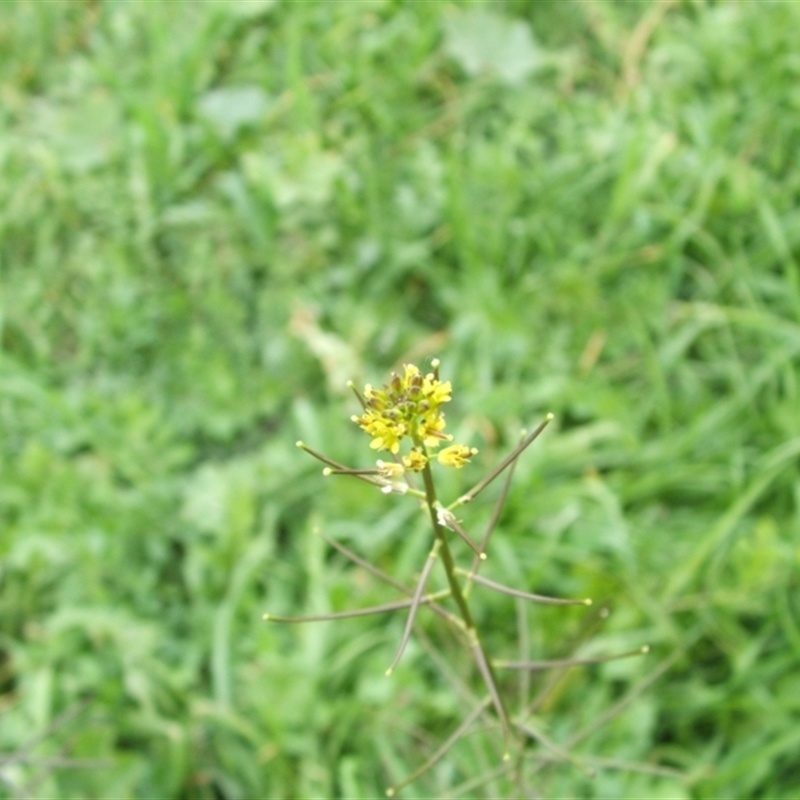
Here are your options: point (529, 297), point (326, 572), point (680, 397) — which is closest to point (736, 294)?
point (680, 397)

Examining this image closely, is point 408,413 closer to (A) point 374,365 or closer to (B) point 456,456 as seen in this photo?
(B) point 456,456

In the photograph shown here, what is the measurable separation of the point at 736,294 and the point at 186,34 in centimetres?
199

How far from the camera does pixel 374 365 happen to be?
2.68m

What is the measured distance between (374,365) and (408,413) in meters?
1.68

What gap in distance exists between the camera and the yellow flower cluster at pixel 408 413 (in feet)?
3.25

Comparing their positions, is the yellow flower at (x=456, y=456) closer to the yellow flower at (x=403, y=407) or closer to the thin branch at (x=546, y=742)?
the yellow flower at (x=403, y=407)

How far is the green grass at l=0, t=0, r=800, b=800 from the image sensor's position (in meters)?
2.15

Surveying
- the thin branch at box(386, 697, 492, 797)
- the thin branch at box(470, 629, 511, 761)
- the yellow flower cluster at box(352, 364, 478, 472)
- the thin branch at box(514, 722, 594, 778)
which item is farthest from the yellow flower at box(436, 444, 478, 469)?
the thin branch at box(514, 722, 594, 778)

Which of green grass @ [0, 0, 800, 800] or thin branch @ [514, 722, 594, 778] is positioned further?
green grass @ [0, 0, 800, 800]

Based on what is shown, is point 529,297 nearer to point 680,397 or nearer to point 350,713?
point 680,397

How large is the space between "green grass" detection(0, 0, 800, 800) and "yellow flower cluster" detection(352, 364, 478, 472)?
1038mm

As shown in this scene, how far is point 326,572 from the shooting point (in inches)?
93.6

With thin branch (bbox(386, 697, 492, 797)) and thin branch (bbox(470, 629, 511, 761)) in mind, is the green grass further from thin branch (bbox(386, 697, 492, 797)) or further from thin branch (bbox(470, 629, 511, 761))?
thin branch (bbox(470, 629, 511, 761))

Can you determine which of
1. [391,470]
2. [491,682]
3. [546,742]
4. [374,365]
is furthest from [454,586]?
[374,365]
